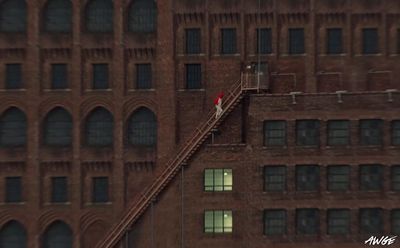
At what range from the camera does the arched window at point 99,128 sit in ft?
169

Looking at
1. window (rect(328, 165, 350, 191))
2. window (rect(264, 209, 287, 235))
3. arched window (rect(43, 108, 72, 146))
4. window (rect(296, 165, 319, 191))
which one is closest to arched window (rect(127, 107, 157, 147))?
arched window (rect(43, 108, 72, 146))

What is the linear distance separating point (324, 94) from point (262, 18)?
383 inches

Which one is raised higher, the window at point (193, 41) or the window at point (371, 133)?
the window at point (193, 41)

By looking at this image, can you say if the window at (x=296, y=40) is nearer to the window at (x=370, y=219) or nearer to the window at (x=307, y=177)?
the window at (x=307, y=177)

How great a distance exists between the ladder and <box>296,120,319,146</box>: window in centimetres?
569

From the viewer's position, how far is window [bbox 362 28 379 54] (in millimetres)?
51156

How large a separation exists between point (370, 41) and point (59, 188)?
3091 cm

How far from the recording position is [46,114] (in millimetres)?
51281

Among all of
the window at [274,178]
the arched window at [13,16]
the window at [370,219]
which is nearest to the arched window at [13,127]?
the arched window at [13,16]

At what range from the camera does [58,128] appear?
169ft

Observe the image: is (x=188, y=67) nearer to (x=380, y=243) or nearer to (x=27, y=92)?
(x=27, y=92)

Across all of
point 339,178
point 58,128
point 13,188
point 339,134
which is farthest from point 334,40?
point 13,188

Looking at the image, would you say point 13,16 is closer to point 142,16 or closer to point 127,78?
point 142,16

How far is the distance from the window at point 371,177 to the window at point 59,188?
2561 cm
